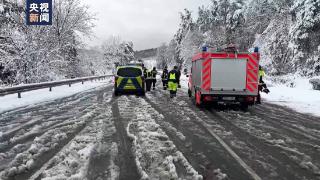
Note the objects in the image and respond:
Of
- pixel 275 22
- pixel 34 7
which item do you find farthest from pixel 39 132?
pixel 275 22

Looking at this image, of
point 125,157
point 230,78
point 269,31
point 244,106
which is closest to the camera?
point 125,157

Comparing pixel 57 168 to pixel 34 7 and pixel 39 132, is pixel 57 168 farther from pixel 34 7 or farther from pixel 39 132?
pixel 34 7

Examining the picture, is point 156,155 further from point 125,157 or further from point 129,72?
point 129,72

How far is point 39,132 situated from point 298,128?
6.97 m

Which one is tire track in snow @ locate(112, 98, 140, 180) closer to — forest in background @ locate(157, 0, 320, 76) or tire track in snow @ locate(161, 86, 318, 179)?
tire track in snow @ locate(161, 86, 318, 179)

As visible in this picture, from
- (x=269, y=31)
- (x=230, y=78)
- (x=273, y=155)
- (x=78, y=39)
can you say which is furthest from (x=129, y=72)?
(x=269, y=31)

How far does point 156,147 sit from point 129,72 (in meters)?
14.2

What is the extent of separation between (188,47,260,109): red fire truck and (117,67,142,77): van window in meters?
7.61

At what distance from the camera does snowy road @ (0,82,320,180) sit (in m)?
5.32

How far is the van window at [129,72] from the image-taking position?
2078 centimetres

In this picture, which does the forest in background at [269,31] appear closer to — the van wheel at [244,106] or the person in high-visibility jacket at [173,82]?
the person in high-visibility jacket at [173,82]

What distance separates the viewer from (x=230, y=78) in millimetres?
13805

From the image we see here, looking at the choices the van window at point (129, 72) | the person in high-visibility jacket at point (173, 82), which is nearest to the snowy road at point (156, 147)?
the person in high-visibility jacket at point (173, 82)

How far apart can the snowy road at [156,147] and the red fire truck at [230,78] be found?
2448 millimetres
